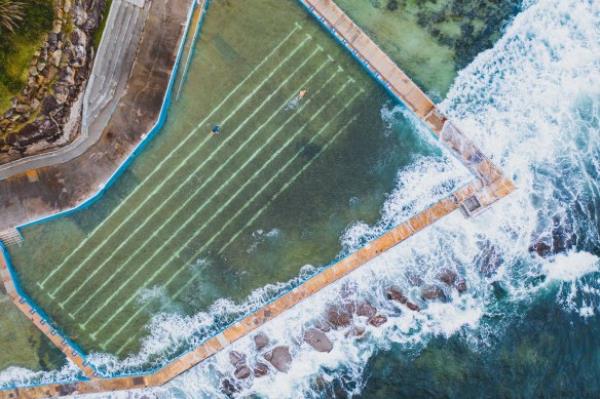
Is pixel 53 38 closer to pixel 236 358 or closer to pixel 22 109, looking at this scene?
pixel 22 109

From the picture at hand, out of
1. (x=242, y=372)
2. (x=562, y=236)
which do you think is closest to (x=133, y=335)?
(x=242, y=372)

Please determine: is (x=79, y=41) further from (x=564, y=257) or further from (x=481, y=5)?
(x=564, y=257)

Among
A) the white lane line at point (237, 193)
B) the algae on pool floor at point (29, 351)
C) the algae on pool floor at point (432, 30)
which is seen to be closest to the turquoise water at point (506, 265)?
the algae on pool floor at point (432, 30)

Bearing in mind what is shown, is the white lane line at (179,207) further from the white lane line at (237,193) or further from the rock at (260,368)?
the rock at (260,368)

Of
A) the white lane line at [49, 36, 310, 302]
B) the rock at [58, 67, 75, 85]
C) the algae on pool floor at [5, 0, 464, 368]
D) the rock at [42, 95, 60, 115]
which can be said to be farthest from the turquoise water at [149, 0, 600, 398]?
the rock at [58, 67, 75, 85]

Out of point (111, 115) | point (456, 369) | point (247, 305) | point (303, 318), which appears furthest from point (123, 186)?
point (456, 369)
